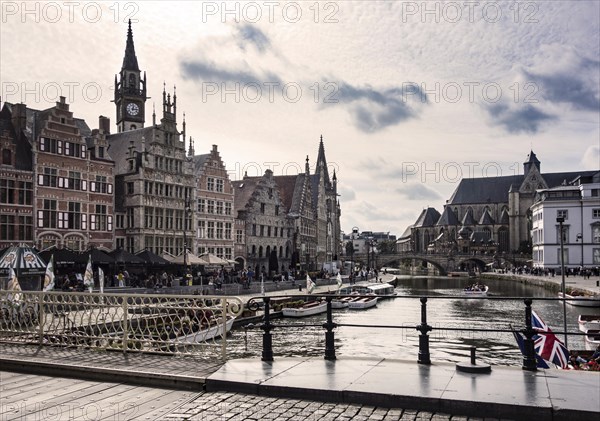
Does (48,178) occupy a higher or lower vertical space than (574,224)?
higher

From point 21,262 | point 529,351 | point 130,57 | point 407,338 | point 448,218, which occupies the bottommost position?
point 407,338

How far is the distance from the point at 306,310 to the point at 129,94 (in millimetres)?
46000

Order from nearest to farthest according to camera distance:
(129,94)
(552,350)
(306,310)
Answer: (552,350) < (306,310) < (129,94)

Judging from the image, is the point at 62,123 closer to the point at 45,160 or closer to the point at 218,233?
the point at 45,160

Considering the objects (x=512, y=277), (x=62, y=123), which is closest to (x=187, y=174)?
(x=62, y=123)

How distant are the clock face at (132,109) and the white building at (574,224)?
217ft

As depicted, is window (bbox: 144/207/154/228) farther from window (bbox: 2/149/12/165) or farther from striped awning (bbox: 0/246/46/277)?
striped awning (bbox: 0/246/46/277)

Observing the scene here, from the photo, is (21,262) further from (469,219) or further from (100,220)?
(469,219)

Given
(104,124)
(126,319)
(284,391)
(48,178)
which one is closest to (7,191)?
(48,178)

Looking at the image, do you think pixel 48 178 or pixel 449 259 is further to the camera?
pixel 449 259

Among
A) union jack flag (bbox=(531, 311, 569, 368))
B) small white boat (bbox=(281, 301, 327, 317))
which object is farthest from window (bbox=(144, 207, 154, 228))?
union jack flag (bbox=(531, 311, 569, 368))

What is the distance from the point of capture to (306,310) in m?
38.5

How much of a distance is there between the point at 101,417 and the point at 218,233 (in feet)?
179

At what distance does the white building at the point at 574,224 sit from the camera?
8969 centimetres
